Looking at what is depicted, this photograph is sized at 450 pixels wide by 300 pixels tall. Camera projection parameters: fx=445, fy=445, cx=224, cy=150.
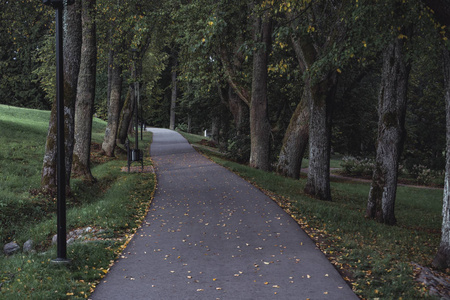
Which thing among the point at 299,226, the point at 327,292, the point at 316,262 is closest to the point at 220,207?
the point at 299,226

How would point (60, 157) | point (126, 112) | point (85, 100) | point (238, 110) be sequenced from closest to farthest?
point (60, 157)
point (85, 100)
point (238, 110)
point (126, 112)

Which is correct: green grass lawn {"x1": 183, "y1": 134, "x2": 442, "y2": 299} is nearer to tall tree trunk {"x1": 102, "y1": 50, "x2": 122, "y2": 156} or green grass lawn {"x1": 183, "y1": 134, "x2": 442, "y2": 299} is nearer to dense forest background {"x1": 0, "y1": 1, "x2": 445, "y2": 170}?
dense forest background {"x1": 0, "y1": 1, "x2": 445, "y2": 170}

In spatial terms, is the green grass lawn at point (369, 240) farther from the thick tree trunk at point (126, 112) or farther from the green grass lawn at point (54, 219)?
the thick tree trunk at point (126, 112)

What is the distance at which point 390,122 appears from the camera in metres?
10.8

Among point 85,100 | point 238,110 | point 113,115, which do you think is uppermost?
point 238,110

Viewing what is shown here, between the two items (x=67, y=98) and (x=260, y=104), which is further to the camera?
(x=260, y=104)

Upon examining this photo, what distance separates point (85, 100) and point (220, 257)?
10.4 metres

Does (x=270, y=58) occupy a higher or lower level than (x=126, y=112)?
higher

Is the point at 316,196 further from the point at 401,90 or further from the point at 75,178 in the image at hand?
the point at 75,178

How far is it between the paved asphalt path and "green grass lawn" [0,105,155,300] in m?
0.35

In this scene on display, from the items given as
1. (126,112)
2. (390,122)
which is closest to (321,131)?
(390,122)

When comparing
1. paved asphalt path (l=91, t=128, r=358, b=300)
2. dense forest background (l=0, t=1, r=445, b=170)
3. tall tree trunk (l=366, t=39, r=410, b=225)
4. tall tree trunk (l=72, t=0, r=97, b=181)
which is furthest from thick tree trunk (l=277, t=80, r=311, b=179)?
tall tree trunk (l=72, t=0, r=97, b=181)

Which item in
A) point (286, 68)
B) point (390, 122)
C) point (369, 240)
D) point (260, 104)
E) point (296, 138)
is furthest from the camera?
point (260, 104)

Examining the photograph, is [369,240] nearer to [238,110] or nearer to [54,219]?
[54,219]
